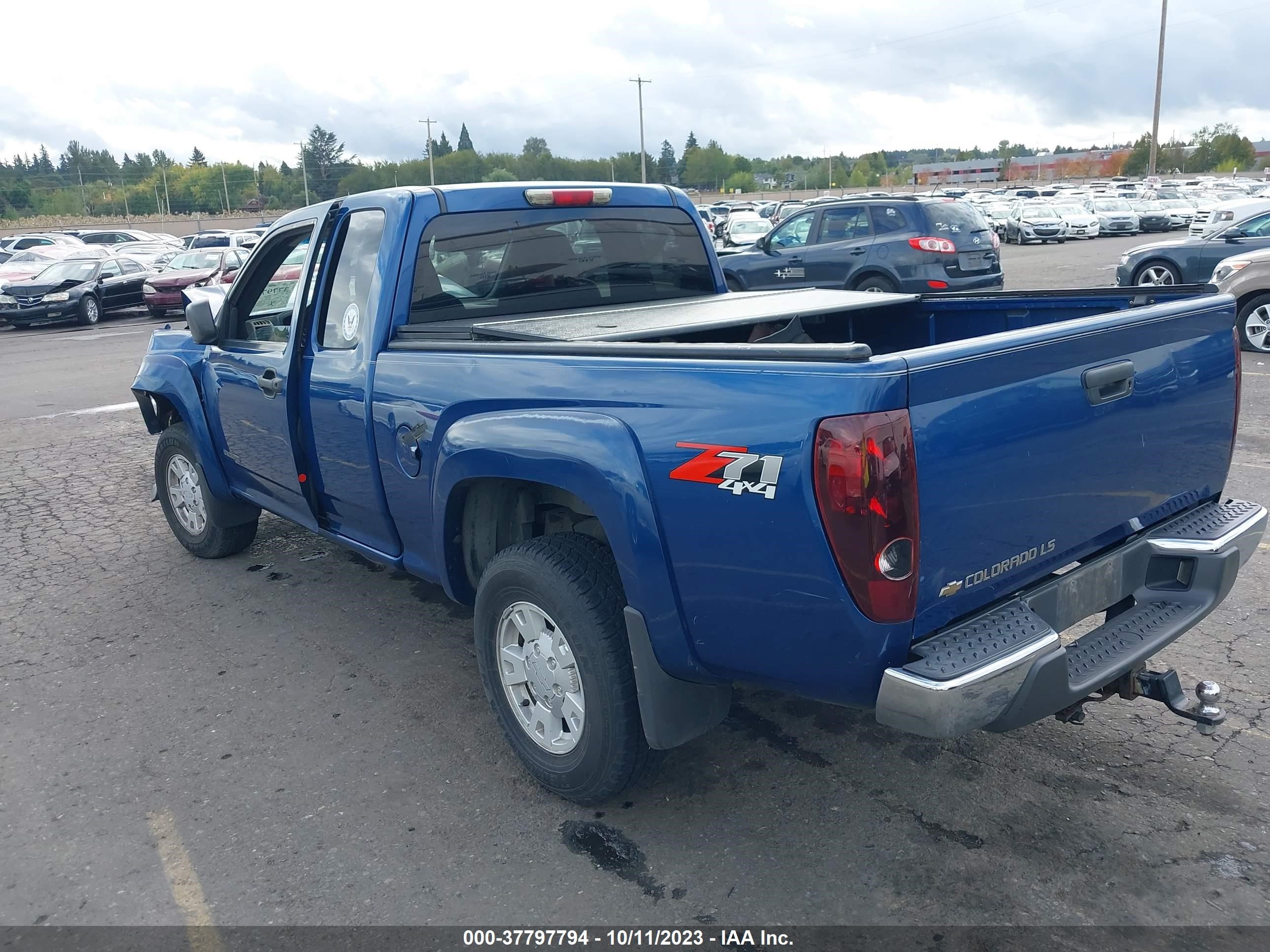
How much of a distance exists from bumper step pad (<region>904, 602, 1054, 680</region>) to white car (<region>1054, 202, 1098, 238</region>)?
1480 inches

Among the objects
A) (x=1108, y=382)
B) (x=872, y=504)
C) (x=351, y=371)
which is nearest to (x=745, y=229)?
(x=351, y=371)

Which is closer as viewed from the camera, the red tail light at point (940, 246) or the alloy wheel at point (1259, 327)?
the alloy wheel at point (1259, 327)

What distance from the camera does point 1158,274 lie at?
13.7m

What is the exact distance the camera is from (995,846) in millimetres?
3053

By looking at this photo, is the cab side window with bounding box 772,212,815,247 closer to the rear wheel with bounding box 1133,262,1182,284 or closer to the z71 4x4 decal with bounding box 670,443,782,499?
the rear wheel with bounding box 1133,262,1182,284

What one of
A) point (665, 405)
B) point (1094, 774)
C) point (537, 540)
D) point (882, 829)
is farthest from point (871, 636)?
point (1094, 774)

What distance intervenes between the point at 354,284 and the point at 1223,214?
21.3m

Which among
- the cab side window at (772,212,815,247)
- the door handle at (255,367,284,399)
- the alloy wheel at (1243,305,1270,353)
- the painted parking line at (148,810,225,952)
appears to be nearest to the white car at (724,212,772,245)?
the cab side window at (772,212,815,247)

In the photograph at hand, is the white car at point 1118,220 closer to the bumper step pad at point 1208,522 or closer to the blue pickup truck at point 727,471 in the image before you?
the blue pickup truck at point 727,471

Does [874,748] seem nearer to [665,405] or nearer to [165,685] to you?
[665,405]

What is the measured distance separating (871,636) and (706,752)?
4.55 feet

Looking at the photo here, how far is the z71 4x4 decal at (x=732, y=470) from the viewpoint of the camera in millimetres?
2467

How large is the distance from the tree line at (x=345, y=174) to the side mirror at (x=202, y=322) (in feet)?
207

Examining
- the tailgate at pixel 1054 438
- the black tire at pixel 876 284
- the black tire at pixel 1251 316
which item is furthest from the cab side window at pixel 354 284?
the black tire at pixel 876 284
